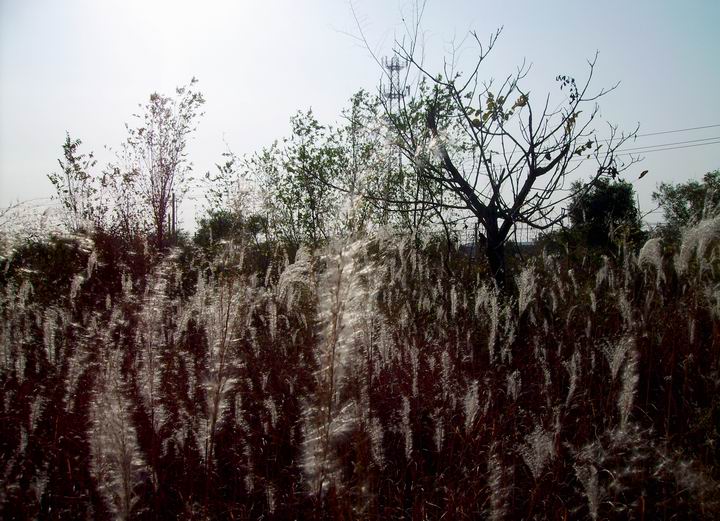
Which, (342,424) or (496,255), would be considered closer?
(342,424)

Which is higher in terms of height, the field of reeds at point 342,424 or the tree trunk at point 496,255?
the tree trunk at point 496,255

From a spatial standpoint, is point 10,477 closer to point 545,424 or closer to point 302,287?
point 545,424

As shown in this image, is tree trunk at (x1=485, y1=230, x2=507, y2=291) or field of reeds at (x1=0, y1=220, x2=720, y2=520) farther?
tree trunk at (x1=485, y1=230, x2=507, y2=291)

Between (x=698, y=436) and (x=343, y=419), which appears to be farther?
(x=698, y=436)

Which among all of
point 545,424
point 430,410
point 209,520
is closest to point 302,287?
point 430,410

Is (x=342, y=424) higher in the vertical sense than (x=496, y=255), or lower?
lower

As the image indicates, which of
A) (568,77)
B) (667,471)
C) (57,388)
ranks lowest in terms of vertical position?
(667,471)

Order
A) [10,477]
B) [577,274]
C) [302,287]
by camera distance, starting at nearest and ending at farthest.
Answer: [10,477]
[302,287]
[577,274]

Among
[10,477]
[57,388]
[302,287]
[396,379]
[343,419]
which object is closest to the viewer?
[343,419]

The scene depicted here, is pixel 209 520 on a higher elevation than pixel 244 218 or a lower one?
lower

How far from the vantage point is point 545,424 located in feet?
8.37

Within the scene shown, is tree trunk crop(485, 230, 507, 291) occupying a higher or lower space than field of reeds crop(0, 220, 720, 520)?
higher

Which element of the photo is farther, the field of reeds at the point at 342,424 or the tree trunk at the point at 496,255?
the tree trunk at the point at 496,255

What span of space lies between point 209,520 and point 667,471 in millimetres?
1843
